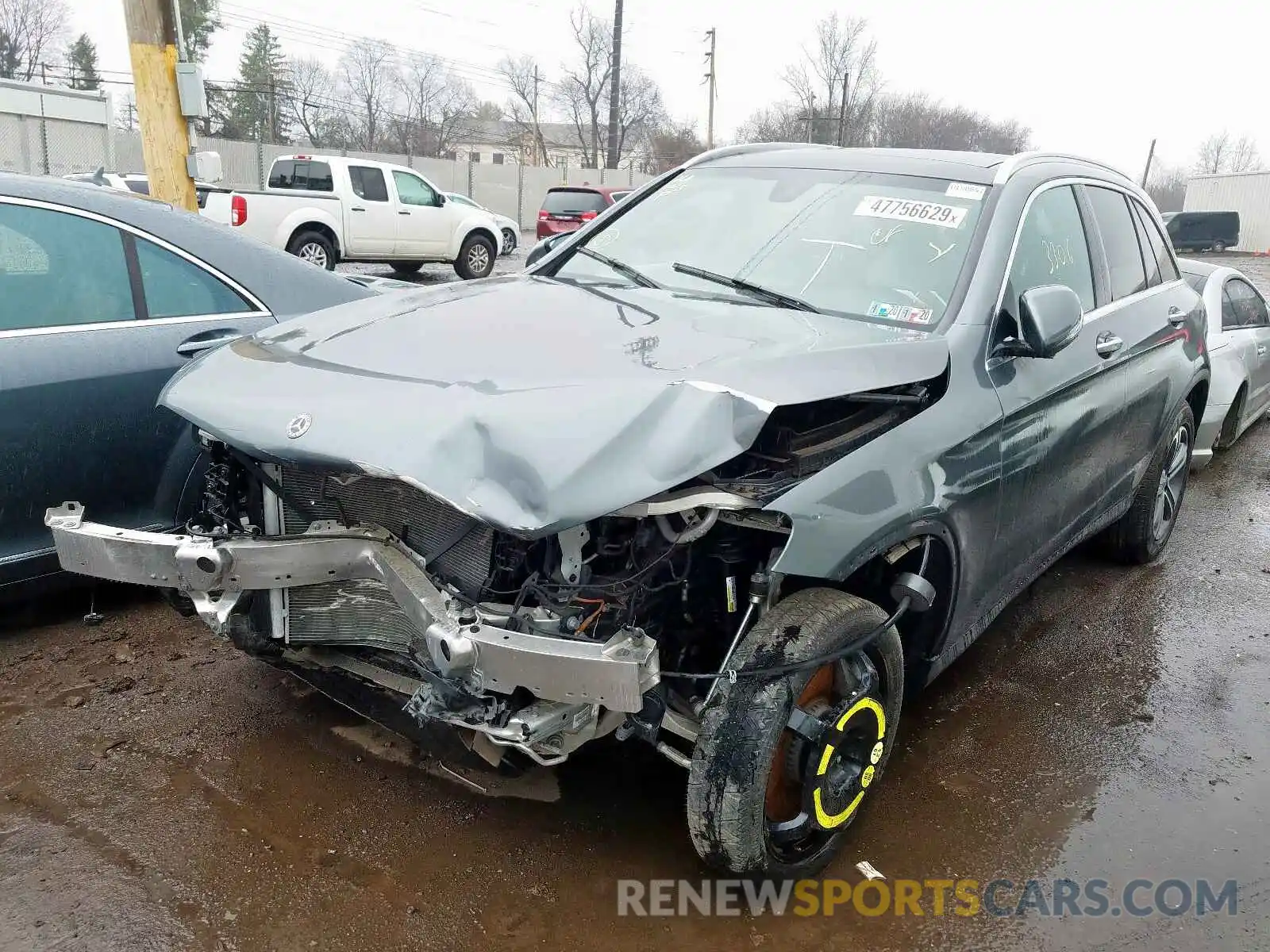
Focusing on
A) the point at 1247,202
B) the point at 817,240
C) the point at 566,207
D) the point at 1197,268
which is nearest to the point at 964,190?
the point at 817,240

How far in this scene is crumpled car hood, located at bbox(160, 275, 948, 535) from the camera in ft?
6.99

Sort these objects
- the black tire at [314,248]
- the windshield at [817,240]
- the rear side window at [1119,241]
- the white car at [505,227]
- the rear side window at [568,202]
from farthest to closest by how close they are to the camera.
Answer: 1. the rear side window at [568,202]
2. the white car at [505,227]
3. the black tire at [314,248]
4. the rear side window at [1119,241]
5. the windshield at [817,240]

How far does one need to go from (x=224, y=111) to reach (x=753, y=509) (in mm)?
55793

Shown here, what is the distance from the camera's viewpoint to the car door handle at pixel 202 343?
138 inches

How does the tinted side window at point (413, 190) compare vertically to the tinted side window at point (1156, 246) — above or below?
above

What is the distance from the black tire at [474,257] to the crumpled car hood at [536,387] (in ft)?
51.0

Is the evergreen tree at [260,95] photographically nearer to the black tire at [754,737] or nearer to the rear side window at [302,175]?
the rear side window at [302,175]

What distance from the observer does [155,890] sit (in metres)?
2.46

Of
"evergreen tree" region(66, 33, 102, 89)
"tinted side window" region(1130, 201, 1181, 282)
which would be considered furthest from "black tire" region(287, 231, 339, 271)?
"evergreen tree" region(66, 33, 102, 89)

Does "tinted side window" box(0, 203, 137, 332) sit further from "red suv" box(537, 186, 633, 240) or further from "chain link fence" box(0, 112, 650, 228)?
"red suv" box(537, 186, 633, 240)

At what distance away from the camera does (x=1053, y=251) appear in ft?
11.5

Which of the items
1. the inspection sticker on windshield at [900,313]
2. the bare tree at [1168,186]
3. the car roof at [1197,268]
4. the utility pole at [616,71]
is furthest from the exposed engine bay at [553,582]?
the bare tree at [1168,186]

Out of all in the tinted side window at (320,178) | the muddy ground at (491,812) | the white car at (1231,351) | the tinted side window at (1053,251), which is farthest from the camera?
the tinted side window at (320,178)

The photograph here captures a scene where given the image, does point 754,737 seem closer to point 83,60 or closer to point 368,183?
point 368,183
